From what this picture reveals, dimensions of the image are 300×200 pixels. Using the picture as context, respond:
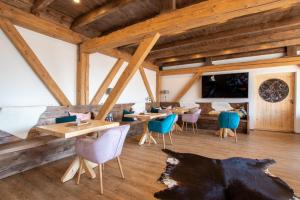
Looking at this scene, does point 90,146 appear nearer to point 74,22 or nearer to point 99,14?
point 99,14

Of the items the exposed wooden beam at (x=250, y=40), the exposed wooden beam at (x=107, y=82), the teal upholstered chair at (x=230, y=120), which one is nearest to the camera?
the exposed wooden beam at (x=250, y=40)

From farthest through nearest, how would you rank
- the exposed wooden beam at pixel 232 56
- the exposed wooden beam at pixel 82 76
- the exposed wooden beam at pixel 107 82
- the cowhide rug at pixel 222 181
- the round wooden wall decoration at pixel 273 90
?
1. the round wooden wall decoration at pixel 273 90
2. the exposed wooden beam at pixel 232 56
3. the exposed wooden beam at pixel 107 82
4. the exposed wooden beam at pixel 82 76
5. the cowhide rug at pixel 222 181

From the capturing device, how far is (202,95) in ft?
23.6

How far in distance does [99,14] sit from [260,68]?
19.2ft

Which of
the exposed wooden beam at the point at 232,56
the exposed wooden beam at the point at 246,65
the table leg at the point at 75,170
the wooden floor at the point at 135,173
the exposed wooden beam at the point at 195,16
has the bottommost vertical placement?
the wooden floor at the point at 135,173

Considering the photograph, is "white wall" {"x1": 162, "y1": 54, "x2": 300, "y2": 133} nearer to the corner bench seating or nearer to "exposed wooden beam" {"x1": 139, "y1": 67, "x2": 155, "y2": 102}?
"exposed wooden beam" {"x1": 139, "y1": 67, "x2": 155, "y2": 102}

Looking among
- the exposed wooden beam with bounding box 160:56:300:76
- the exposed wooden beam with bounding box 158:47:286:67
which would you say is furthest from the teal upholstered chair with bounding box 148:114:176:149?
the exposed wooden beam with bounding box 158:47:286:67

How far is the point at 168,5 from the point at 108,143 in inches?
104

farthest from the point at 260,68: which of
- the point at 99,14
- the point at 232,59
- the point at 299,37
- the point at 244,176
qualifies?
the point at 99,14

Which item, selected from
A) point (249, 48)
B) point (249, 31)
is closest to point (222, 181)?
point (249, 31)

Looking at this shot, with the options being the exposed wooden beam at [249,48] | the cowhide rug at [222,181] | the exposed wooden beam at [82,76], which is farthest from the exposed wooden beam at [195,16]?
the exposed wooden beam at [249,48]

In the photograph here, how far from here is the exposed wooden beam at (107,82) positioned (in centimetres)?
487

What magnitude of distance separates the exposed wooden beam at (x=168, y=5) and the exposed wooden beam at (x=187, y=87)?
437 centimetres

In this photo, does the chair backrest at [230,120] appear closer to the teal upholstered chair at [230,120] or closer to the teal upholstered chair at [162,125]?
the teal upholstered chair at [230,120]
